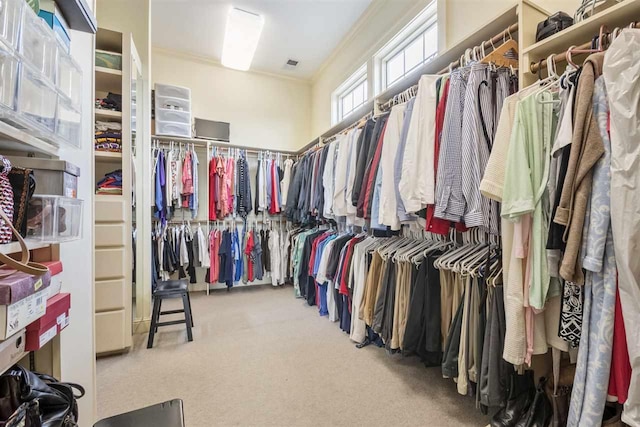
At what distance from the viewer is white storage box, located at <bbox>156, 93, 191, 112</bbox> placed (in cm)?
337

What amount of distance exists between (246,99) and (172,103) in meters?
1.13

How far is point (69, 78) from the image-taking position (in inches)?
38.1

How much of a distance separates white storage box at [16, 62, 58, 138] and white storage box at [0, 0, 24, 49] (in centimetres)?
6

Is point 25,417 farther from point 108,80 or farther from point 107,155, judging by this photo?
point 108,80

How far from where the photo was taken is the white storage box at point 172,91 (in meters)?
3.36

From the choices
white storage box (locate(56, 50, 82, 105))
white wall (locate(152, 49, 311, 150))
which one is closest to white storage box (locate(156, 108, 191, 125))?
white wall (locate(152, 49, 311, 150))

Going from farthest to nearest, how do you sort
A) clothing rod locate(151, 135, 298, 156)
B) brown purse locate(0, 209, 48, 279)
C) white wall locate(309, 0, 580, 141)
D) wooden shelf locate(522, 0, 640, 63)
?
clothing rod locate(151, 135, 298, 156) < white wall locate(309, 0, 580, 141) < wooden shelf locate(522, 0, 640, 63) < brown purse locate(0, 209, 48, 279)

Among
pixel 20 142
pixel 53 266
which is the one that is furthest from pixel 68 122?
pixel 53 266

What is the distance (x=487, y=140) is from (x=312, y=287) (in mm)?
2400

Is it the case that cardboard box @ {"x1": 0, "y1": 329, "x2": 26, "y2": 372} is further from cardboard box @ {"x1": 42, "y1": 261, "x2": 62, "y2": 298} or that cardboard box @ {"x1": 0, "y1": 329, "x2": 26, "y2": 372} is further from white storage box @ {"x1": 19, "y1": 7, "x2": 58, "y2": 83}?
white storage box @ {"x1": 19, "y1": 7, "x2": 58, "y2": 83}

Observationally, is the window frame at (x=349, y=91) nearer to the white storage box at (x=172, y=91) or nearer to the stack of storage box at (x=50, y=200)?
the white storage box at (x=172, y=91)

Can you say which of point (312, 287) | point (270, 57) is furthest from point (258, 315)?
point (270, 57)

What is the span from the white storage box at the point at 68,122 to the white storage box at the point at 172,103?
2745 millimetres

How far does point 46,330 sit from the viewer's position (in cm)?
74
